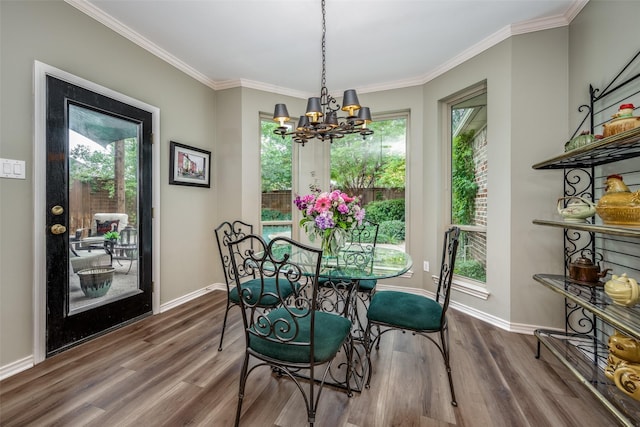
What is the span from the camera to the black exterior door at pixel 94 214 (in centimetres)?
193

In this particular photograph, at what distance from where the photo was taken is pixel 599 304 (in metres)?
1.52

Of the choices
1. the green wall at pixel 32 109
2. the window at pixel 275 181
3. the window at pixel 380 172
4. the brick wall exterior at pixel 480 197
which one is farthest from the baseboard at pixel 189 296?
the brick wall exterior at pixel 480 197

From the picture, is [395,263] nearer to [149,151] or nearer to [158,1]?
[149,151]

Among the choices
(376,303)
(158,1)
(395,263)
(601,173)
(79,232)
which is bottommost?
(376,303)

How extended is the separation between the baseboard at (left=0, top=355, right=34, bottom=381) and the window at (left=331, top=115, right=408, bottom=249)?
3.18 m

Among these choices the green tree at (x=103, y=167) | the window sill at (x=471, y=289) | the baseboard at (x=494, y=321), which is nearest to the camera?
the green tree at (x=103, y=167)

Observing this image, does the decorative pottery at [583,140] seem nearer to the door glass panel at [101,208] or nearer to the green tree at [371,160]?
the green tree at [371,160]

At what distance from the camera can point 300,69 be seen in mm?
3105

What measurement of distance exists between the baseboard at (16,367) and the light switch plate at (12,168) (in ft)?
3.92

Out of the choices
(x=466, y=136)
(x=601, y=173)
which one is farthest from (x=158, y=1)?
(x=601, y=173)

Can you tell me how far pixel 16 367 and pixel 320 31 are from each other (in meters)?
3.33

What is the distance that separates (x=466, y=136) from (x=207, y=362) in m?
3.23

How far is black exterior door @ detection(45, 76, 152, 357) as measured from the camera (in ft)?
6.32

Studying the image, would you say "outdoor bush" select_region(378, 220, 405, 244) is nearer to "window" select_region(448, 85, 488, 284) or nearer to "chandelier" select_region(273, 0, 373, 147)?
"window" select_region(448, 85, 488, 284)
